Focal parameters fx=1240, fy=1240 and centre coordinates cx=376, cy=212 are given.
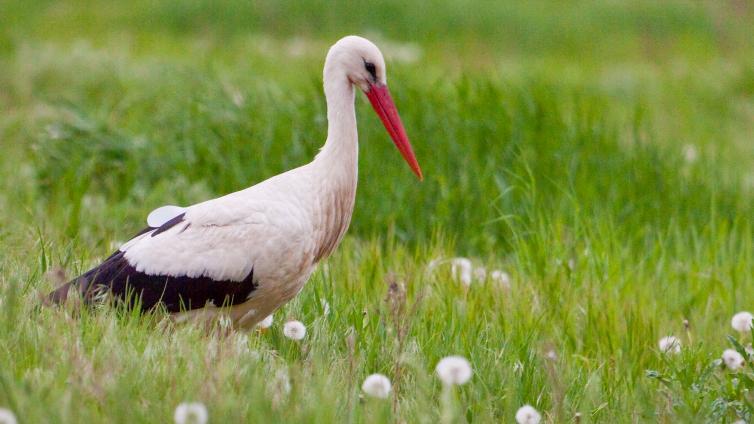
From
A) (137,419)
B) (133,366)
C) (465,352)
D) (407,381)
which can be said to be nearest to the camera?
(137,419)

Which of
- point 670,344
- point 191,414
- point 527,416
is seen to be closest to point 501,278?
point 670,344

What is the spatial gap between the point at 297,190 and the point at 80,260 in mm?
945

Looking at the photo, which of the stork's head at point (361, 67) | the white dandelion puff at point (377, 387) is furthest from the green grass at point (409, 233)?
the stork's head at point (361, 67)

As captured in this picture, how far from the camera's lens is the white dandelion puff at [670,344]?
435cm

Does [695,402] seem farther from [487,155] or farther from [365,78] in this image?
[487,155]

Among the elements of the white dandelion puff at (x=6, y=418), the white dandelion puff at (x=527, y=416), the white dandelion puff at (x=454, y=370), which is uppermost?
the white dandelion puff at (x=6, y=418)

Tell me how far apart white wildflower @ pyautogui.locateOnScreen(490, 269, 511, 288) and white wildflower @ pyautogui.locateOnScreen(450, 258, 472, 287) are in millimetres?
99

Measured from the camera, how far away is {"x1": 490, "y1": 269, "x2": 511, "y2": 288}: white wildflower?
495cm

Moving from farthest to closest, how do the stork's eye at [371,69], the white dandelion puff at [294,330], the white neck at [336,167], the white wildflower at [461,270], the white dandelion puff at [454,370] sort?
the white wildflower at [461,270]
the stork's eye at [371,69]
the white neck at [336,167]
the white dandelion puff at [294,330]
the white dandelion puff at [454,370]

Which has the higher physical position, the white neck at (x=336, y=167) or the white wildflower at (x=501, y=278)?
the white neck at (x=336, y=167)

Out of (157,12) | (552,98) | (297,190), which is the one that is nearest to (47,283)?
(297,190)

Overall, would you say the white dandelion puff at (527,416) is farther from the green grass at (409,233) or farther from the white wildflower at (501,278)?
the white wildflower at (501,278)

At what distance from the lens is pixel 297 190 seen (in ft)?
13.2

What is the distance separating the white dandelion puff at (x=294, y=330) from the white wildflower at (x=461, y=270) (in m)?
1.18
